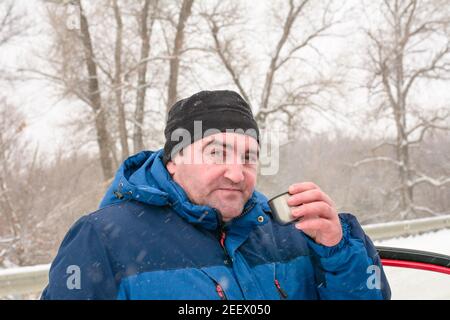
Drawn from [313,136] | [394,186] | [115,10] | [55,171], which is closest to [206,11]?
[115,10]

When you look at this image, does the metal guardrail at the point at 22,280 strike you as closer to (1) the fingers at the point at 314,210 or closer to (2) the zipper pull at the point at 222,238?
(2) the zipper pull at the point at 222,238

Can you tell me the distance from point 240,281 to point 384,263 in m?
1.09

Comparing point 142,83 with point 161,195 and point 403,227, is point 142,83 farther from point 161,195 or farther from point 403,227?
point 161,195

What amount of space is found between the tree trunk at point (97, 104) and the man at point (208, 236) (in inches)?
461

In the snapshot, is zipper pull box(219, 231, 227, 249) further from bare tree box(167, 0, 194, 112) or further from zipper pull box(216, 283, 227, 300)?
bare tree box(167, 0, 194, 112)

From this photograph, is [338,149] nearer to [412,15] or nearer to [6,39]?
[412,15]

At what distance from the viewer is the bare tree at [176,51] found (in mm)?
12883

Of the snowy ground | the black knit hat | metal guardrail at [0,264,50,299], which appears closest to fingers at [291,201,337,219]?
the black knit hat

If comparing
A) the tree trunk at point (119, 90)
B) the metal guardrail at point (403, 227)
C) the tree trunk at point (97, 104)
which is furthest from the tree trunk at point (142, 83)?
the metal guardrail at point (403, 227)

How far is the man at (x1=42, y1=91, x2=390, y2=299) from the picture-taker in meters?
1.54

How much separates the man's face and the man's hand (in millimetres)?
230

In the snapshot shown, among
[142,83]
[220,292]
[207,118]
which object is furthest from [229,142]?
[142,83]

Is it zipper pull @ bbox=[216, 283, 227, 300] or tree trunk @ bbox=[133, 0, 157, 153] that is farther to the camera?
tree trunk @ bbox=[133, 0, 157, 153]

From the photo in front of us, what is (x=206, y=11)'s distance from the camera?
13320mm
